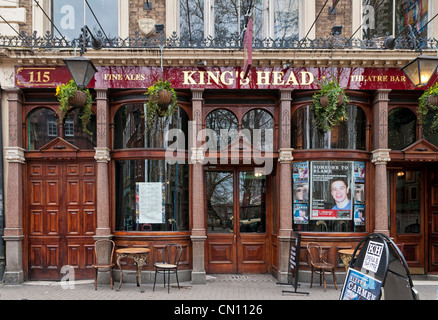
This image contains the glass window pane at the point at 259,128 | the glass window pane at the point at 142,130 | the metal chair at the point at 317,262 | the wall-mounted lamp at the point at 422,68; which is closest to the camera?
the wall-mounted lamp at the point at 422,68

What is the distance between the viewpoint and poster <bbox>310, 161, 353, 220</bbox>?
9.18 metres

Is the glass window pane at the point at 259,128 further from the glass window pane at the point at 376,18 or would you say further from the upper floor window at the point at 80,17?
the upper floor window at the point at 80,17

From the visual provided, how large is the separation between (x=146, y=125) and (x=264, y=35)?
397 centimetres

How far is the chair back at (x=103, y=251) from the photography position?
346 inches

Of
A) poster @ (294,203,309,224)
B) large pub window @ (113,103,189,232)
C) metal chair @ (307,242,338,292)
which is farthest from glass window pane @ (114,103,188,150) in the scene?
metal chair @ (307,242,338,292)

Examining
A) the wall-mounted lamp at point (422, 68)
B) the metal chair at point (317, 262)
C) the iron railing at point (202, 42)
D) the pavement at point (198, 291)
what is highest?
the iron railing at point (202, 42)

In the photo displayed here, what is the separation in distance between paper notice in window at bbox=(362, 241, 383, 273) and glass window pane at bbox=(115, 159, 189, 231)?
559cm

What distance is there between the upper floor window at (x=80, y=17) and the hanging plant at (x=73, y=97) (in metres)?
1.99

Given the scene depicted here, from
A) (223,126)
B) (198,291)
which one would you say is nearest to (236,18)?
(223,126)

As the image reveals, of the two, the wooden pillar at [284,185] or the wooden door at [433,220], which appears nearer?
the wooden pillar at [284,185]

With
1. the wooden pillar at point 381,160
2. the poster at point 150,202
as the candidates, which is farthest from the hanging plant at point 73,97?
the wooden pillar at point 381,160

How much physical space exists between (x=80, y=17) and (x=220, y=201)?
6239mm

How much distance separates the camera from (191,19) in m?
9.88

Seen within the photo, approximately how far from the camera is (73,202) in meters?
9.39
